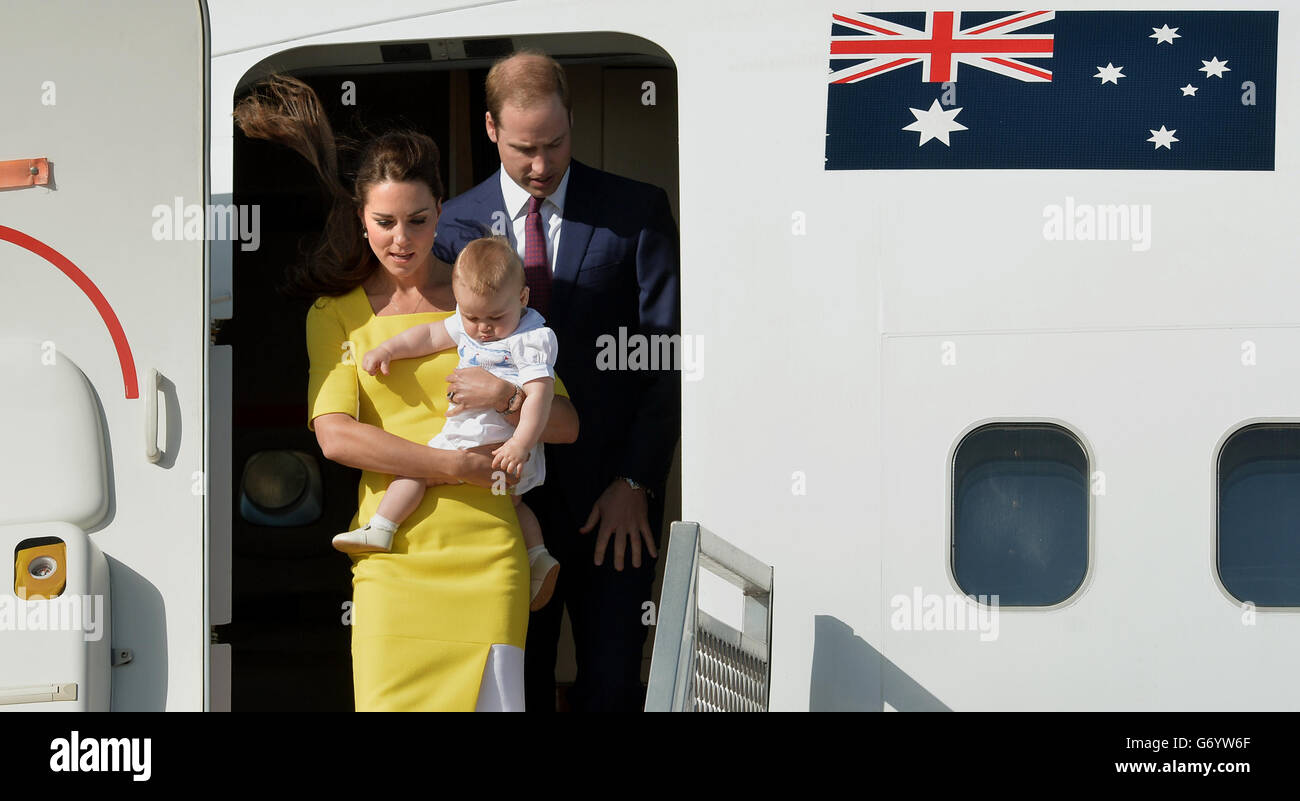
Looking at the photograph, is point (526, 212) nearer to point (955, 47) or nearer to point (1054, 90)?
point (955, 47)

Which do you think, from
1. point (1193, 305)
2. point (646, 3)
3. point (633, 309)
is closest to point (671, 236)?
point (633, 309)

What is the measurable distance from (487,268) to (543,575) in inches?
37.8

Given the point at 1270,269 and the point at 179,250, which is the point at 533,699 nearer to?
the point at 179,250

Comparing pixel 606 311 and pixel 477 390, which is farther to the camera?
pixel 606 311

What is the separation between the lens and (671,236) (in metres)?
4.30

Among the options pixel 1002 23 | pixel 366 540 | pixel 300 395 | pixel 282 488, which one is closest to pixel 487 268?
pixel 366 540

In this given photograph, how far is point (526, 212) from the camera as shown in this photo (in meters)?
4.26

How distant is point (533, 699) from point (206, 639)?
1.17 metres

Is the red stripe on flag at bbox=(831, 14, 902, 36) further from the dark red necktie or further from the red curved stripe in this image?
the red curved stripe

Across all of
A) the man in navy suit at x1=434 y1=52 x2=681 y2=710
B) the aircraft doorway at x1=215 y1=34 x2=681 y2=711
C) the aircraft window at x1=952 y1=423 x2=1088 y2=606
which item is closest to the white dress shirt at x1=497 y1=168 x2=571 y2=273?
the man in navy suit at x1=434 y1=52 x2=681 y2=710

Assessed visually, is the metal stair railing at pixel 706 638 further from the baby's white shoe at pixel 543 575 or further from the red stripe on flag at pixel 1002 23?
the red stripe on flag at pixel 1002 23

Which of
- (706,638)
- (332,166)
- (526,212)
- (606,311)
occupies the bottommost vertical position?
(706,638)
